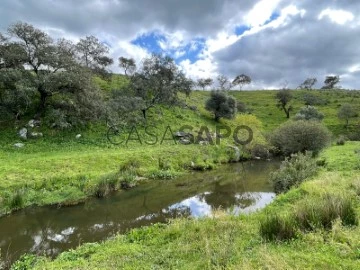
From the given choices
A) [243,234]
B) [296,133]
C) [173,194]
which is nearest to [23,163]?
[173,194]

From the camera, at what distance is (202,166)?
34.4m

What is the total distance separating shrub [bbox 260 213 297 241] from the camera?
9.57 meters

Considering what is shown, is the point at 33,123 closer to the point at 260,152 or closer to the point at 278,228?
the point at 260,152

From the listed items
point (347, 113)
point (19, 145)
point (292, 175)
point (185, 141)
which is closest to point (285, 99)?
point (347, 113)

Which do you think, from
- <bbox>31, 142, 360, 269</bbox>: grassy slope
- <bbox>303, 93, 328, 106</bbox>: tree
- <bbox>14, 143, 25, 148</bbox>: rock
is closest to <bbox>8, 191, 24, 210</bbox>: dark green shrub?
<bbox>31, 142, 360, 269</bbox>: grassy slope

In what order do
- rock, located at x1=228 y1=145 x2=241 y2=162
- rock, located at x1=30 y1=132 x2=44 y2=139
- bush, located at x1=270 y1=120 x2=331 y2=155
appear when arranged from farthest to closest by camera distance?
1. rock, located at x1=228 y1=145 x2=241 y2=162
2. bush, located at x1=270 y1=120 x2=331 y2=155
3. rock, located at x1=30 y1=132 x2=44 y2=139

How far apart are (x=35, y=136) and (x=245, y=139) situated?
97.3 feet

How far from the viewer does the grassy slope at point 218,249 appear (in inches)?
306

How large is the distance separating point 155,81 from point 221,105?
14.1 metres

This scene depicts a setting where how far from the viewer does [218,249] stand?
30.5ft

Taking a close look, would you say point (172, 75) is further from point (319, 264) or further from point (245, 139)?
point (319, 264)

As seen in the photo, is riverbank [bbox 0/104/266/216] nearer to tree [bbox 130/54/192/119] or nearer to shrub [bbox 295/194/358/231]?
tree [bbox 130/54/192/119]

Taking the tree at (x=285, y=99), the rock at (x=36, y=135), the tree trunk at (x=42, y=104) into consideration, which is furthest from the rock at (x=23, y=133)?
the tree at (x=285, y=99)

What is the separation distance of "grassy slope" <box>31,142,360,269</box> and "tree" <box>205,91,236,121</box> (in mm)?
43963
